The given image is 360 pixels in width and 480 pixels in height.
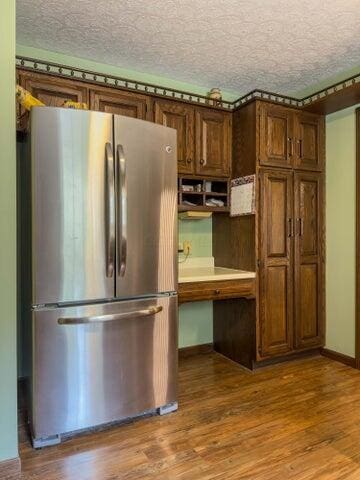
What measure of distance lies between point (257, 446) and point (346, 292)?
1.73m

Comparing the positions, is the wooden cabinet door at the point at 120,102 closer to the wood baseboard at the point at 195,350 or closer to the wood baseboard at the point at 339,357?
the wood baseboard at the point at 195,350

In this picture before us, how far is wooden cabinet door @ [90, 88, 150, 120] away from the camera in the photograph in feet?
8.14

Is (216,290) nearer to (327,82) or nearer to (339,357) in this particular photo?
(339,357)

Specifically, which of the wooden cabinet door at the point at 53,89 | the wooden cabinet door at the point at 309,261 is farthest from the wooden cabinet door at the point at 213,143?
the wooden cabinet door at the point at 53,89

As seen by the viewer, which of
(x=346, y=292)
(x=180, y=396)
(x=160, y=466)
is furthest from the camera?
(x=346, y=292)

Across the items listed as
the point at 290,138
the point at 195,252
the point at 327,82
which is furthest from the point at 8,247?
the point at 327,82

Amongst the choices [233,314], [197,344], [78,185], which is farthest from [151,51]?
[197,344]

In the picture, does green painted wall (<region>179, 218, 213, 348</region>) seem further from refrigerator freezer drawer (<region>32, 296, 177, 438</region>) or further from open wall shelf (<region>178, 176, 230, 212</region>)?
refrigerator freezer drawer (<region>32, 296, 177, 438</region>)

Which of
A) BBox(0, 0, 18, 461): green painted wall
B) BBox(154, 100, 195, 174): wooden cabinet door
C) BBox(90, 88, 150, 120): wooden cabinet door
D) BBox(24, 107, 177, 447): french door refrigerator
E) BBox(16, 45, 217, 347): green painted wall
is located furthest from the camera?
BBox(16, 45, 217, 347): green painted wall

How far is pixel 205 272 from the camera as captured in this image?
291 cm

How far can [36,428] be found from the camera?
5.88 feet

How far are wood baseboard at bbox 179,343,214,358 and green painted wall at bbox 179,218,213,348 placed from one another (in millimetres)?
31

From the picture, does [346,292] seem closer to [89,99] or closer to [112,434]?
[112,434]

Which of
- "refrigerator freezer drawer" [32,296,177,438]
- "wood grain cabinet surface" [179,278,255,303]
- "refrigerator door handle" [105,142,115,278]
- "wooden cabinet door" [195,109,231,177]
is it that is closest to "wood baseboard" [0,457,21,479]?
"refrigerator freezer drawer" [32,296,177,438]
